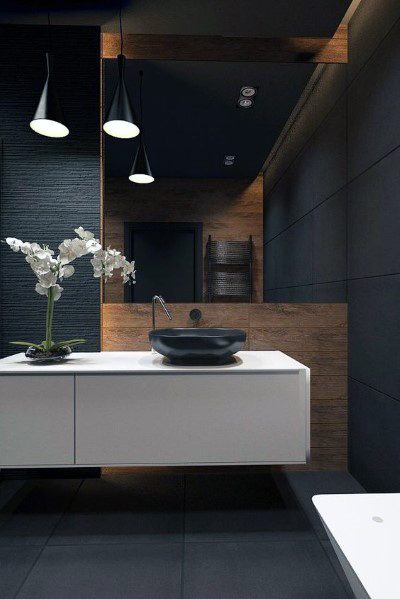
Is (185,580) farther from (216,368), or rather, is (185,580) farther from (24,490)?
(24,490)

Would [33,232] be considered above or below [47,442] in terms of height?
above

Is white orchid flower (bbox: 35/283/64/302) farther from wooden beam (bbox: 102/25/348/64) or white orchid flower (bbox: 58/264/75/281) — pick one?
wooden beam (bbox: 102/25/348/64)

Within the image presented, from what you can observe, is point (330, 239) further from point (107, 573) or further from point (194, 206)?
point (107, 573)

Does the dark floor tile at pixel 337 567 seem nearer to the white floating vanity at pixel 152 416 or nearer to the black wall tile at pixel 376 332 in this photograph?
the white floating vanity at pixel 152 416

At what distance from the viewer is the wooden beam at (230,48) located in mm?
2389

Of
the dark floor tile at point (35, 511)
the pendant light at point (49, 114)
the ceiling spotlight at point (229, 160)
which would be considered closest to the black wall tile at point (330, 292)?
the ceiling spotlight at point (229, 160)

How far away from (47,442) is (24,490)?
75 cm

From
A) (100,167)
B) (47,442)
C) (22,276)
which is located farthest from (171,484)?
(100,167)

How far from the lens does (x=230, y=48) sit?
241 cm

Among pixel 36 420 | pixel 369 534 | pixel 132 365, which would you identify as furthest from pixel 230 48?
pixel 369 534

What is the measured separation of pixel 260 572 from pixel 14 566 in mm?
1028

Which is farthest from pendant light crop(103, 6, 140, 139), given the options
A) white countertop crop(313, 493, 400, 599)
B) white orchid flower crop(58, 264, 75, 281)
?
white countertop crop(313, 493, 400, 599)

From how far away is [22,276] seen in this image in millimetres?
2344

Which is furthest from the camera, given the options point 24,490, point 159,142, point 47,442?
point 159,142
